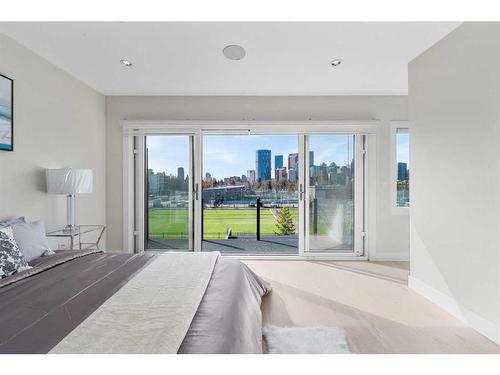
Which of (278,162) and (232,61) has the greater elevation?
(232,61)

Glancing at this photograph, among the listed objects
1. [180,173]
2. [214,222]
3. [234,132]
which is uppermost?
[234,132]

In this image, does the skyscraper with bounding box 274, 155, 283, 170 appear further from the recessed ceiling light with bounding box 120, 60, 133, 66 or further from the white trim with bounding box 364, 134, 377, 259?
the recessed ceiling light with bounding box 120, 60, 133, 66

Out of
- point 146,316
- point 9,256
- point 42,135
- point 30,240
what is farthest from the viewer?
point 42,135

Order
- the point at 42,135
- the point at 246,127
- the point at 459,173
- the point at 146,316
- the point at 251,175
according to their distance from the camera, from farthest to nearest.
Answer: the point at 251,175, the point at 246,127, the point at 42,135, the point at 459,173, the point at 146,316

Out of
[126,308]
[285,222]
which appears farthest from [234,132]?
[126,308]

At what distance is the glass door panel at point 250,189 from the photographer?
4.31 meters

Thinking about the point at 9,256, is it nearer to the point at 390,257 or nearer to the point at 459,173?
the point at 459,173

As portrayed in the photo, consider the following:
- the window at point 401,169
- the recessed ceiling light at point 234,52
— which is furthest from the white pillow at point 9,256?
the window at point 401,169

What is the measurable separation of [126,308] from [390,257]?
12.1 feet

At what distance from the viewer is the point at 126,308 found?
1.31 meters

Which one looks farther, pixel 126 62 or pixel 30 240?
pixel 126 62

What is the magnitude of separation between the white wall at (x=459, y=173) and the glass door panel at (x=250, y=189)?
69.7 inches

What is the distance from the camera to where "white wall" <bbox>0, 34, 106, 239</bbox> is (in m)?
2.43
